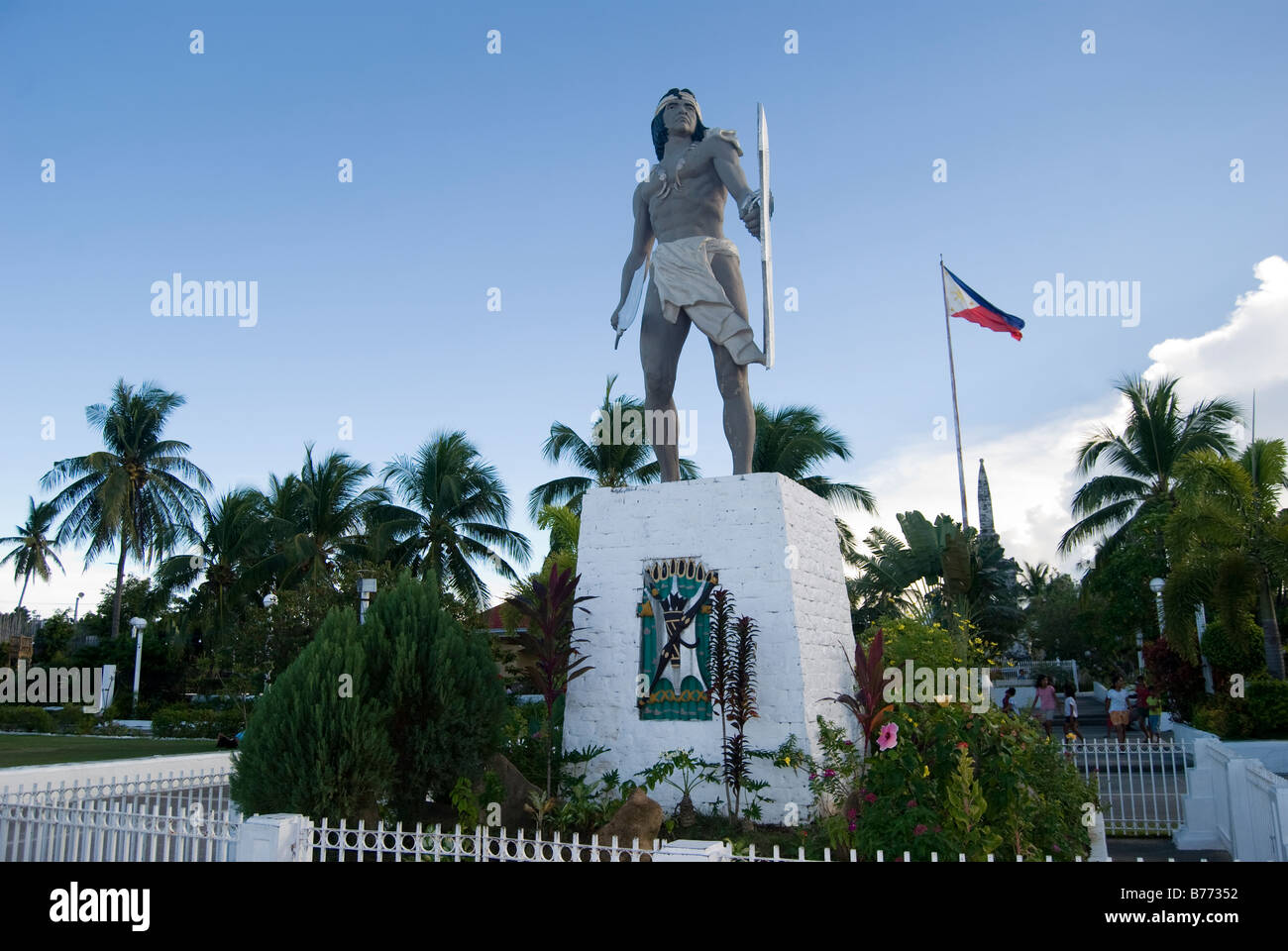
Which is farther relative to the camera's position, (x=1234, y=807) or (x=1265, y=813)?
(x=1234, y=807)

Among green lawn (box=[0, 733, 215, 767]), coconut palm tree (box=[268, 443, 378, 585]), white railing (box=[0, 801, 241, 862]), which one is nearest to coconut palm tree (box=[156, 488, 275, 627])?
coconut palm tree (box=[268, 443, 378, 585])

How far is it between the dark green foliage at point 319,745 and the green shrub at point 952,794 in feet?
10.7

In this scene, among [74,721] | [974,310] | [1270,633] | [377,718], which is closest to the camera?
[377,718]

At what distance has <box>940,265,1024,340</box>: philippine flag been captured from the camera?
24.6m

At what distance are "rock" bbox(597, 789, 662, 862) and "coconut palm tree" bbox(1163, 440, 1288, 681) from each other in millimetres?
11315

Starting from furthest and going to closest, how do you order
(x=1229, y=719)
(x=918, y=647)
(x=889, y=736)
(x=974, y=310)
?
(x=974, y=310)
(x=1229, y=719)
(x=918, y=647)
(x=889, y=736)

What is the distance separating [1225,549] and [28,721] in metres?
27.3

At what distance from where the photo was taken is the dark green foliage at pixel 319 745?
6.26 meters

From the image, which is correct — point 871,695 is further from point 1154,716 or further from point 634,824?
point 1154,716

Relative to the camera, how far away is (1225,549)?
14.2 meters

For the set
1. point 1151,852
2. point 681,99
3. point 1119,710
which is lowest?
point 1151,852

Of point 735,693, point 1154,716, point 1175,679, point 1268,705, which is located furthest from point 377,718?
point 1175,679

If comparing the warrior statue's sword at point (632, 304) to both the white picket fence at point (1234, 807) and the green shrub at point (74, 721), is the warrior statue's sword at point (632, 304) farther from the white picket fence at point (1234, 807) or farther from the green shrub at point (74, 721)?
the green shrub at point (74, 721)
